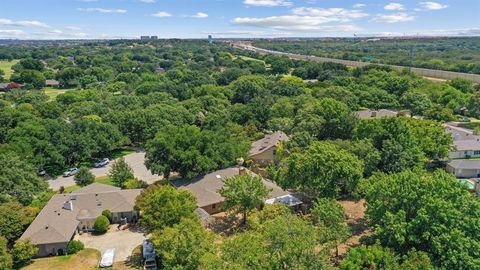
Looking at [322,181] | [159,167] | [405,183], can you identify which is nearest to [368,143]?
[322,181]

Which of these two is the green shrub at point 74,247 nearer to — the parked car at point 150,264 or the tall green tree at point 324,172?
the parked car at point 150,264

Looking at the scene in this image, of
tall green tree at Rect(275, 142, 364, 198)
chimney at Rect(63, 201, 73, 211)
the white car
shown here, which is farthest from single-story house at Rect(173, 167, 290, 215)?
chimney at Rect(63, 201, 73, 211)

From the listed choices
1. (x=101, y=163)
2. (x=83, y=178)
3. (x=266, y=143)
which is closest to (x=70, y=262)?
(x=83, y=178)

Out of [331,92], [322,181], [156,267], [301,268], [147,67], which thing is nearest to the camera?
[301,268]

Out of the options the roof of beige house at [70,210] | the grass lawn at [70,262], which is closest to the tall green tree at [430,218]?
the grass lawn at [70,262]

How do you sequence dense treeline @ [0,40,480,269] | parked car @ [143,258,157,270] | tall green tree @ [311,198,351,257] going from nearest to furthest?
dense treeline @ [0,40,480,269]
tall green tree @ [311,198,351,257]
parked car @ [143,258,157,270]

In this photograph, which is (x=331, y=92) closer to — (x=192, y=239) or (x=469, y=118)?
(x=469, y=118)

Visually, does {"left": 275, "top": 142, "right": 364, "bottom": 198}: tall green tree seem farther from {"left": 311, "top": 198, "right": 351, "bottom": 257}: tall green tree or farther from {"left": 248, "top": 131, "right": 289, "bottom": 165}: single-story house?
{"left": 248, "top": 131, "right": 289, "bottom": 165}: single-story house
